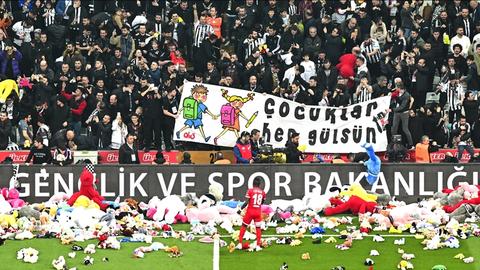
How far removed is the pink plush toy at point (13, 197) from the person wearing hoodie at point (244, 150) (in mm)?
6081

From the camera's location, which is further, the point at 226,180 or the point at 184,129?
the point at 184,129

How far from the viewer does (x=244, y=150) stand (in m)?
44.3

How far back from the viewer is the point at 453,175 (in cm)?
4244

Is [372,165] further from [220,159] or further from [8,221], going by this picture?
[8,221]

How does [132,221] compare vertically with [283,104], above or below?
below

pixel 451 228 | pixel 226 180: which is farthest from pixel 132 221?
pixel 451 228

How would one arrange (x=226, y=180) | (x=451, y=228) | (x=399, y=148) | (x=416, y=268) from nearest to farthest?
(x=416, y=268) < (x=451, y=228) < (x=226, y=180) < (x=399, y=148)

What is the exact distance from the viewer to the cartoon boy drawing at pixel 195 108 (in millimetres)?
46125

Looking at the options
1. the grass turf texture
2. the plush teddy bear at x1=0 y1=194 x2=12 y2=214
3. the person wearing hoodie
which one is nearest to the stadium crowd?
the person wearing hoodie

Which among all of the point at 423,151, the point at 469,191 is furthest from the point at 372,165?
the point at 469,191

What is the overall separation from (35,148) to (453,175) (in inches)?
425

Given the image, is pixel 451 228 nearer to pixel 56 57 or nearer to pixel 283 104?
pixel 283 104

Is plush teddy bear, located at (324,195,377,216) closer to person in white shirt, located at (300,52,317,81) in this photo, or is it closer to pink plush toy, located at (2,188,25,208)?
person in white shirt, located at (300,52,317,81)

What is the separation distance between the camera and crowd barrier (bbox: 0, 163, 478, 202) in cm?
4231
